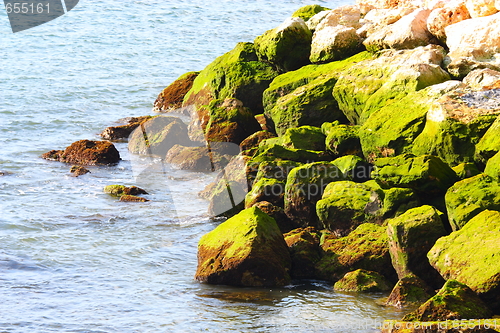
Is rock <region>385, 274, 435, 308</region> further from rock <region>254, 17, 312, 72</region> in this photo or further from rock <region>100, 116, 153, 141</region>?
rock <region>100, 116, 153, 141</region>

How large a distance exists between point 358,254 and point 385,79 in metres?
4.94

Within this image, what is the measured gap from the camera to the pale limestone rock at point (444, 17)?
13805 mm

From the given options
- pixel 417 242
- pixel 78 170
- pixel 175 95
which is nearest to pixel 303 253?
pixel 417 242

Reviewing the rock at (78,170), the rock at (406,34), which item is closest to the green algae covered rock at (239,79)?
the rock at (406,34)

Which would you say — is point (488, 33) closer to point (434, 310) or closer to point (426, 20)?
point (426, 20)

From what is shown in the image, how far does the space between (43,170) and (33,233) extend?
4552 millimetres

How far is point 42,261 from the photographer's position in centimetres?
1070

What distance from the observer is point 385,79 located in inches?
517

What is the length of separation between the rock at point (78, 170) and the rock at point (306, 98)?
4.79 meters

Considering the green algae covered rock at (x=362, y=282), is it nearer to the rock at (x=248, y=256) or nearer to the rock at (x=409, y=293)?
the rock at (x=409, y=293)

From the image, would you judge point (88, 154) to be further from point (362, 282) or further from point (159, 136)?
point (362, 282)

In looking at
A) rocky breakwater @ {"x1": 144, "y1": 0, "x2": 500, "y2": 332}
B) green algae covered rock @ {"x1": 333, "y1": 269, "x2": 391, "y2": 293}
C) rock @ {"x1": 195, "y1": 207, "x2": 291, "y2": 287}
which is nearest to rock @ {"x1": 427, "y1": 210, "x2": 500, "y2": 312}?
rocky breakwater @ {"x1": 144, "y1": 0, "x2": 500, "y2": 332}

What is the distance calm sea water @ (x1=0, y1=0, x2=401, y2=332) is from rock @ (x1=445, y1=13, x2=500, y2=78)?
5.90 meters

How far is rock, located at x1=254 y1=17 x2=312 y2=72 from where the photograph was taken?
656 inches
